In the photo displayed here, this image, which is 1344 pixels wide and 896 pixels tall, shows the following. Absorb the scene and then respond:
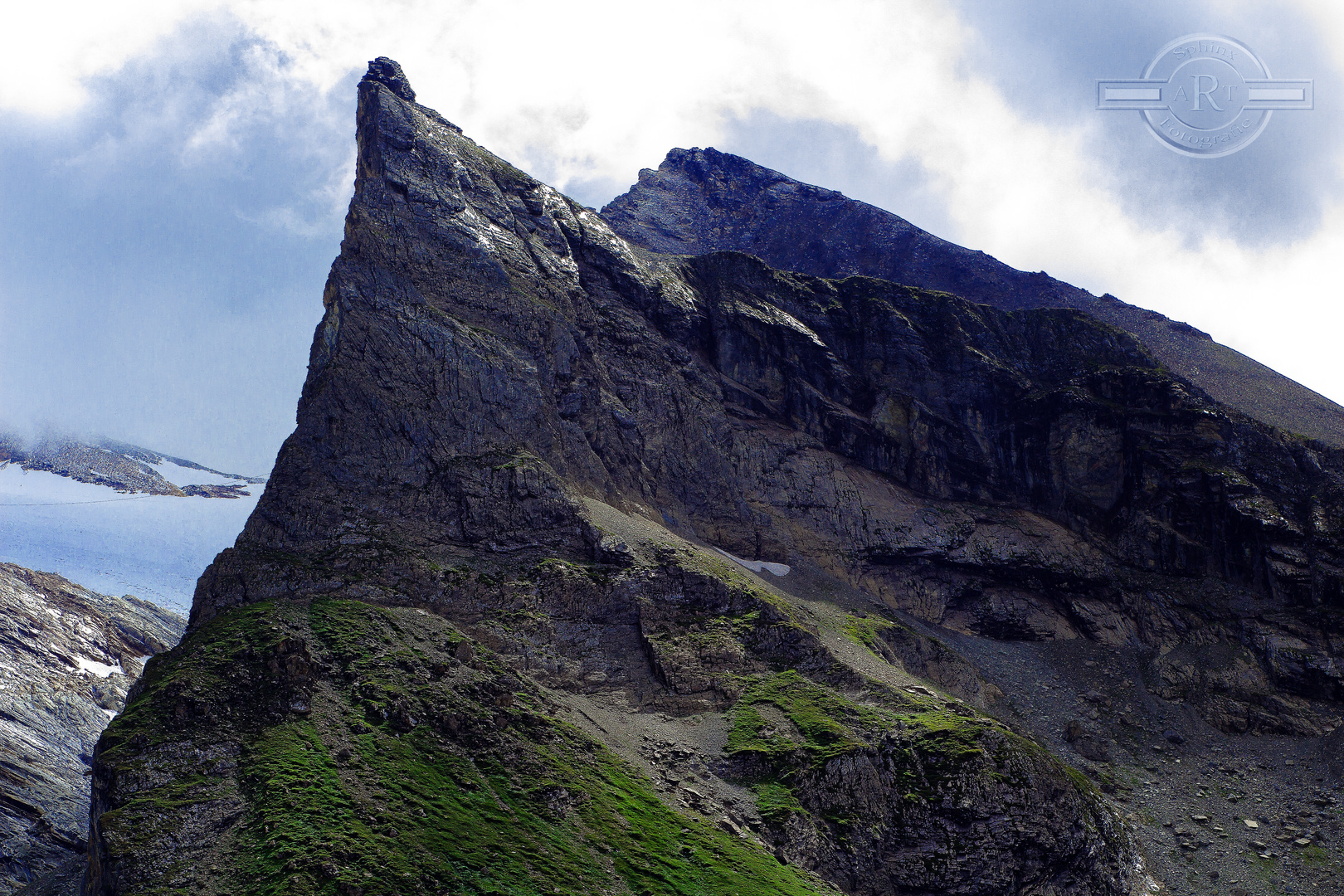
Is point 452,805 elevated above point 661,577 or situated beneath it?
situated beneath

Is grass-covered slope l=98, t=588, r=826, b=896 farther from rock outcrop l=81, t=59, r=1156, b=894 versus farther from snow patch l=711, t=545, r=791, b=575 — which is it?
snow patch l=711, t=545, r=791, b=575

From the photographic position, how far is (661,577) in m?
Answer: 121

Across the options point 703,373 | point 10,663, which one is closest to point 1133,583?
point 703,373

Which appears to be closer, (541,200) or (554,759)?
(554,759)

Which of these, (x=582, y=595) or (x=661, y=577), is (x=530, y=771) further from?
(x=661, y=577)

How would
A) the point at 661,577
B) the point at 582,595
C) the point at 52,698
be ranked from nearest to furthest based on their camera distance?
the point at 582,595, the point at 661,577, the point at 52,698

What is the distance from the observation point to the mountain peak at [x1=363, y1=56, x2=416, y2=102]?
168 metres

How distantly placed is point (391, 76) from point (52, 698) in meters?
132

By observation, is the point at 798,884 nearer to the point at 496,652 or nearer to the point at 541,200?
the point at 496,652

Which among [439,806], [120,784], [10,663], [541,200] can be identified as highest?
[541,200]

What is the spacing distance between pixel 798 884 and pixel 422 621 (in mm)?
52657

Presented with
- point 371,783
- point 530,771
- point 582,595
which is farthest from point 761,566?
point 371,783

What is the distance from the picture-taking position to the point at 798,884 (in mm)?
82000

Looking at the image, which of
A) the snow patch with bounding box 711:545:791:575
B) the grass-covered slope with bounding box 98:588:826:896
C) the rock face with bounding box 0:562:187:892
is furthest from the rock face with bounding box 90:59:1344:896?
the rock face with bounding box 0:562:187:892
